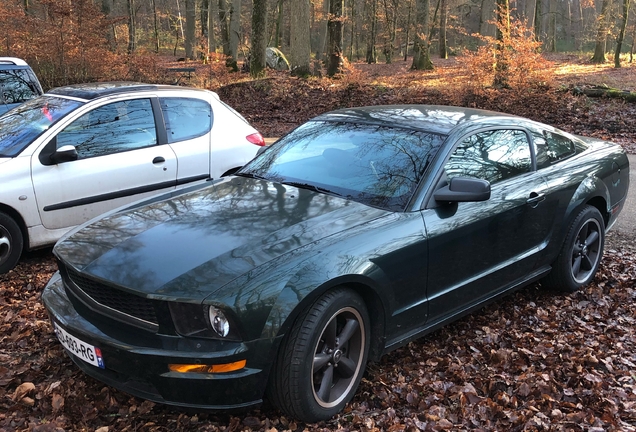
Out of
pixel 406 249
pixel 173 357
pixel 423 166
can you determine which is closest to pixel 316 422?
pixel 173 357

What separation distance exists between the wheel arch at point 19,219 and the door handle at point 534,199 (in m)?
4.38

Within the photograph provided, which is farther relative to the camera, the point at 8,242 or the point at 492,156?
the point at 8,242

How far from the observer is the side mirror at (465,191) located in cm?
362

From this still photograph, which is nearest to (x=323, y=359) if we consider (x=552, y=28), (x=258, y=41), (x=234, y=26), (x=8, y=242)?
(x=8, y=242)

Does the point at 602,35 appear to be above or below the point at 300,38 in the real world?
above

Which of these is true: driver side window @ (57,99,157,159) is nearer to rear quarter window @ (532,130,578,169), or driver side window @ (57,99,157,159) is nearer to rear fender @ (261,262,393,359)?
rear fender @ (261,262,393,359)

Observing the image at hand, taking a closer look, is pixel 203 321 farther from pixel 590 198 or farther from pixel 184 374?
pixel 590 198

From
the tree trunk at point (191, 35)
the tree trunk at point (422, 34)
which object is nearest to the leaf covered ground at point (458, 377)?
the tree trunk at point (422, 34)

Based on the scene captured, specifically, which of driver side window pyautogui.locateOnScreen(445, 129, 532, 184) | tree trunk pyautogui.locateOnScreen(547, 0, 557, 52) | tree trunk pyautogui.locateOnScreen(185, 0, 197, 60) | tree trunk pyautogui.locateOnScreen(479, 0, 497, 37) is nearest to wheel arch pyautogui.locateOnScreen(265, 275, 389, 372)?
driver side window pyautogui.locateOnScreen(445, 129, 532, 184)

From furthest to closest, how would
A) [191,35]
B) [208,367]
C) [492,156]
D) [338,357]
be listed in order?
[191,35], [492,156], [338,357], [208,367]

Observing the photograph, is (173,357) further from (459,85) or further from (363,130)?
(459,85)

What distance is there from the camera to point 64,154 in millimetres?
5289

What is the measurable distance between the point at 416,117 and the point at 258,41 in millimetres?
16409

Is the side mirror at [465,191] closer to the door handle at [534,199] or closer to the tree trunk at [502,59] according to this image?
the door handle at [534,199]
